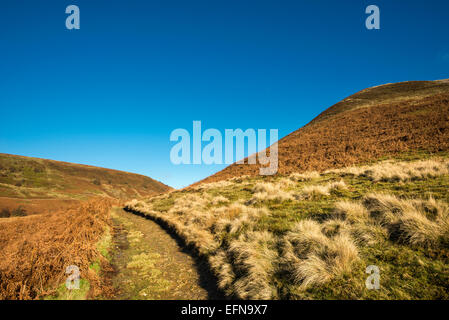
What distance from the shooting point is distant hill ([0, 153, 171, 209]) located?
51.1 m

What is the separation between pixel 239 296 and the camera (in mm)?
4758

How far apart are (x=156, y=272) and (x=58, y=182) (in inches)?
3153

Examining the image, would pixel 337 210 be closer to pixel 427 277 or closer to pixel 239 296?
pixel 427 277

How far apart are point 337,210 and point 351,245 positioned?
2.53m

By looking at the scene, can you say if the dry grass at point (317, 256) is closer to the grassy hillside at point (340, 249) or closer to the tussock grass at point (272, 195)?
the grassy hillside at point (340, 249)

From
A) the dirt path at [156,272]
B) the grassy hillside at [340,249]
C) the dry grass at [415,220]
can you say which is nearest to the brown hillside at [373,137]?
the grassy hillside at [340,249]

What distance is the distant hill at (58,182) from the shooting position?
51.1 m

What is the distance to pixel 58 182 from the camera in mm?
65000

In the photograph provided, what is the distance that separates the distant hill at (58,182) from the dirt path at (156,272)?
42.8 meters

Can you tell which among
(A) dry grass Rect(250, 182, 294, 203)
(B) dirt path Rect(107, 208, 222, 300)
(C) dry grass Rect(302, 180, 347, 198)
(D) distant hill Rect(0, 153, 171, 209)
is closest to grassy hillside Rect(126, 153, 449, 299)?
(B) dirt path Rect(107, 208, 222, 300)

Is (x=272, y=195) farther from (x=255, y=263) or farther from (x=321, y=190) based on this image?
(x=255, y=263)

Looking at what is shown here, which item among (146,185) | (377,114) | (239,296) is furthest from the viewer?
(146,185)
